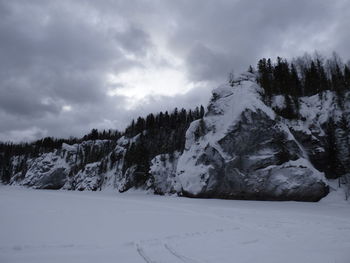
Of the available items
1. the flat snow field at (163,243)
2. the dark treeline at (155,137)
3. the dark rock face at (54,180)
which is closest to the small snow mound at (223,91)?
the dark treeline at (155,137)

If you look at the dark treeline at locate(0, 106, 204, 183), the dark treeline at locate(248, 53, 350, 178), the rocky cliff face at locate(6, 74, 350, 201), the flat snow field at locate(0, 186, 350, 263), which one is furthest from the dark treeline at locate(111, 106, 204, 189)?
the flat snow field at locate(0, 186, 350, 263)

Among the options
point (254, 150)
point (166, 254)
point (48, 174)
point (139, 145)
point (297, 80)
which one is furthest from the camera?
point (48, 174)

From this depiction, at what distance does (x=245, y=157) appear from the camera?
31.4m

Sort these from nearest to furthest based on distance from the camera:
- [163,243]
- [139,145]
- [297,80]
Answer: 1. [163,243]
2. [297,80]
3. [139,145]

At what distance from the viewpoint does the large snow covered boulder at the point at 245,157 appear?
26.6 m

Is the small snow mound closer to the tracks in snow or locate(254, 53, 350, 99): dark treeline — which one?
locate(254, 53, 350, 99): dark treeline

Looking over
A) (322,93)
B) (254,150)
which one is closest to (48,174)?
(254,150)

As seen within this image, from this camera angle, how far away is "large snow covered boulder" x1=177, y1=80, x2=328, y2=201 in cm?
2659

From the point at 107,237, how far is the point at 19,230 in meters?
3.35

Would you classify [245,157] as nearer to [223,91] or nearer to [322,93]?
[223,91]

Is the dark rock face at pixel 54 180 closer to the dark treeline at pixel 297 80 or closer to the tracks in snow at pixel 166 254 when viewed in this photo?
the dark treeline at pixel 297 80

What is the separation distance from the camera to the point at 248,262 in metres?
5.52

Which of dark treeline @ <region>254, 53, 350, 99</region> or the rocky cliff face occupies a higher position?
dark treeline @ <region>254, 53, 350, 99</region>

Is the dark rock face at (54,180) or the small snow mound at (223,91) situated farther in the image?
the dark rock face at (54,180)
